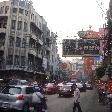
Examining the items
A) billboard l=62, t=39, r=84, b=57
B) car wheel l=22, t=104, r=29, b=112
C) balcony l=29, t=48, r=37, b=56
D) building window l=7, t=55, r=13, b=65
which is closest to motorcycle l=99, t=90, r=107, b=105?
car wheel l=22, t=104, r=29, b=112

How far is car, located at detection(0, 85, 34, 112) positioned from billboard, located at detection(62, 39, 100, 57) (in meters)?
33.8

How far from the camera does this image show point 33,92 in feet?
64.1

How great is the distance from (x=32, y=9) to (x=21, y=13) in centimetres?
523

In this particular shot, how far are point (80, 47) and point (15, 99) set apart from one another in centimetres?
3522

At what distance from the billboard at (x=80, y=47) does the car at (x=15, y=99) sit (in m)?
33.8

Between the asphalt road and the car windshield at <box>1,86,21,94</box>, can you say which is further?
the asphalt road

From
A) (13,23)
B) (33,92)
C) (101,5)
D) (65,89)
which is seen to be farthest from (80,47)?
(33,92)

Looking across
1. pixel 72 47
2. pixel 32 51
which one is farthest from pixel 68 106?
pixel 32 51

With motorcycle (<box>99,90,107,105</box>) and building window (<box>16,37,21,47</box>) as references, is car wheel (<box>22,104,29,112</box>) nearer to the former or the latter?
motorcycle (<box>99,90,107,105</box>)

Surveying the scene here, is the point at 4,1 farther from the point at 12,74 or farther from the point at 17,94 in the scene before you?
the point at 17,94

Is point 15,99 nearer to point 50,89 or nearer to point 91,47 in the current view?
point 50,89

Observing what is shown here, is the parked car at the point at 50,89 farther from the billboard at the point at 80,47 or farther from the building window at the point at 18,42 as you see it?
the building window at the point at 18,42

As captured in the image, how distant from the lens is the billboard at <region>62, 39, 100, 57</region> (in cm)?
5225

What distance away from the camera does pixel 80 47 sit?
52438 millimetres
